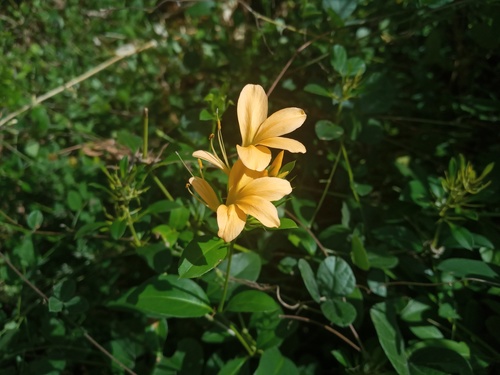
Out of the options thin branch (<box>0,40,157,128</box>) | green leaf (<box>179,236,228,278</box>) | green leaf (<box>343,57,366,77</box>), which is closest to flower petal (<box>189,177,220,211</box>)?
green leaf (<box>179,236,228,278</box>)

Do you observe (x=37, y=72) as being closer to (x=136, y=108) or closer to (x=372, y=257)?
(x=136, y=108)

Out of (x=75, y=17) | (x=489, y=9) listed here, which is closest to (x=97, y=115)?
(x=75, y=17)

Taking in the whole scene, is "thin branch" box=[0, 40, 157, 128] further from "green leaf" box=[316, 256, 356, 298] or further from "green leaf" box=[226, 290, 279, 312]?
"green leaf" box=[316, 256, 356, 298]

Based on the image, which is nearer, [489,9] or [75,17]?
[489,9]

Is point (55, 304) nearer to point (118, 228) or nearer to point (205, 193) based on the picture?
point (118, 228)

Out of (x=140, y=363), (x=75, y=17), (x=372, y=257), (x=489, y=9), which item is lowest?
(x=140, y=363)

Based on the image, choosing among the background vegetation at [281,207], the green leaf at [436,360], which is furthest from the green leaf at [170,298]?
the green leaf at [436,360]
